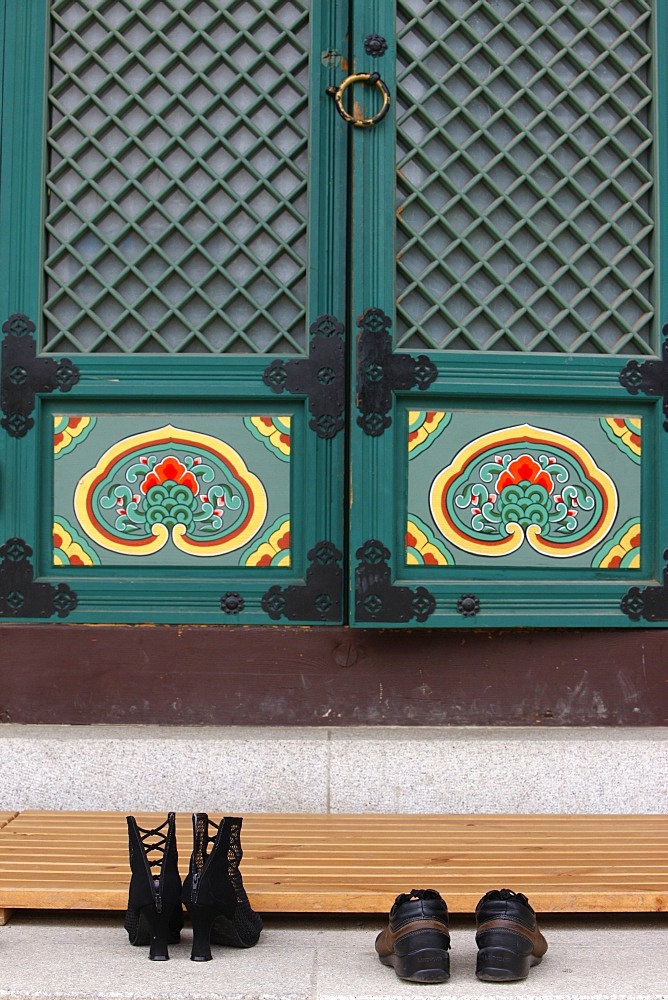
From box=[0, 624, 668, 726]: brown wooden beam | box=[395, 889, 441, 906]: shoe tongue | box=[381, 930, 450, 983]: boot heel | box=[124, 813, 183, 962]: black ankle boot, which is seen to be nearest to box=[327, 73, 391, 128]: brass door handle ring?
box=[0, 624, 668, 726]: brown wooden beam

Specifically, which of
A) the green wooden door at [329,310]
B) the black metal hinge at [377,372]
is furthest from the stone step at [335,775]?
the black metal hinge at [377,372]

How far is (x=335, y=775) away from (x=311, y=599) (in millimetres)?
610

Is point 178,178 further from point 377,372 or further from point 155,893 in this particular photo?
point 155,893

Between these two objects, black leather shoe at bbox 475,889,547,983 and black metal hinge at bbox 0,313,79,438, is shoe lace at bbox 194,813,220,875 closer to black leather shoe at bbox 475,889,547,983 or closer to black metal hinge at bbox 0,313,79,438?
black leather shoe at bbox 475,889,547,983

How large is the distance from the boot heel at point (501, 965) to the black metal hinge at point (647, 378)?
6.80 feet

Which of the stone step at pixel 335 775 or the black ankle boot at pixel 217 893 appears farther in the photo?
the stone step at pixel 335 775

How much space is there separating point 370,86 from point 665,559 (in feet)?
6.29

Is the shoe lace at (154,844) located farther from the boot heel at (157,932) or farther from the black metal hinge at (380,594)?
the black metal hinge at (380,594)

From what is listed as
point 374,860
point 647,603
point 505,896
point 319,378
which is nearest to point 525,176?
point 319,378

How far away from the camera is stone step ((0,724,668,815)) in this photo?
149 inches

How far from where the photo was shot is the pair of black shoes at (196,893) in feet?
8.93

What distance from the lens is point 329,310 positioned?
4.10m

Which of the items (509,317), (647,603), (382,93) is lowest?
(647,603)

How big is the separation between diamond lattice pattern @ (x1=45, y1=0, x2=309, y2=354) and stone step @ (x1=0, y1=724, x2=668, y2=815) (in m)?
1.38
